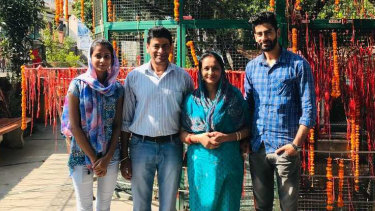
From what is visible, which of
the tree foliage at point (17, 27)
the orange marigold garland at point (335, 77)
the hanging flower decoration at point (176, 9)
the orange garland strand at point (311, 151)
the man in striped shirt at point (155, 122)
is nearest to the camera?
the man in striped shirt at point (155, 122)

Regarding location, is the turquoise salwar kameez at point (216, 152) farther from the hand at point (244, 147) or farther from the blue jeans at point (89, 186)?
the blue jeans at point (89, 186)

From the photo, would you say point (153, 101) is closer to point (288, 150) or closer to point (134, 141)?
point (134, 141)

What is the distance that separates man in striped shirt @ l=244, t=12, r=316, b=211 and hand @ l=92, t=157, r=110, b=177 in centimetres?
100

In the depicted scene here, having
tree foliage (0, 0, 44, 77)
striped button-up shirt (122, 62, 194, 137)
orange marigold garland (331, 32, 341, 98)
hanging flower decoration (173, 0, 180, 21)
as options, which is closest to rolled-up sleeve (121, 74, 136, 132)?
striped button-up shirt (122, 62, 194, 137)

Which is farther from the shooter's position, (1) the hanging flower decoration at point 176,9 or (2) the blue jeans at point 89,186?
(1) the hanging flower decoration at point 176,9

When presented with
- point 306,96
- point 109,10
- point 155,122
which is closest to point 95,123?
point 155,122

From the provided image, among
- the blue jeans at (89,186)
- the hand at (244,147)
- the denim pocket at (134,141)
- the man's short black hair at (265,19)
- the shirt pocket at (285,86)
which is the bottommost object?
the blue jeans at (89,186)

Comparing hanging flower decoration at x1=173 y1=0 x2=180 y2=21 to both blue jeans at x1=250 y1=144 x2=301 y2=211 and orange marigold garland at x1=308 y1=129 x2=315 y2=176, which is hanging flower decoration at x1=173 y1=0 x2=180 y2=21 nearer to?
orange marigold garland at x1=308 y1=129 x2=315 y2=176

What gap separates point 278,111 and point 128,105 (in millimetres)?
1026

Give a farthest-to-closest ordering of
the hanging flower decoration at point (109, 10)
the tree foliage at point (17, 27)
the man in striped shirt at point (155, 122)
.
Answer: the tree foliage at point (17, 27), the hanging flower decoration at point (109, 10), the man in striped shirt at point (155, 122)

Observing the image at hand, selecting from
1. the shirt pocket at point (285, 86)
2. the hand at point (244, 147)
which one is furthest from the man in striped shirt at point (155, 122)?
the shirt pocket at point (285, 86)

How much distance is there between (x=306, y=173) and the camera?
3.74m

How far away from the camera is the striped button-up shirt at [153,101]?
109 inches

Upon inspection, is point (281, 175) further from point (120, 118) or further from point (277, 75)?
point (120, 118)
